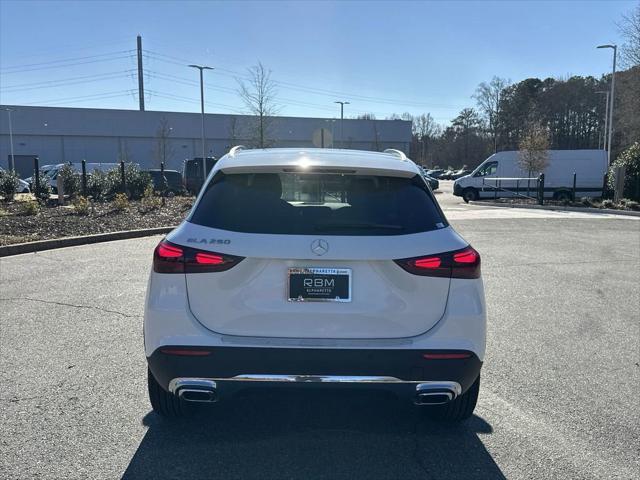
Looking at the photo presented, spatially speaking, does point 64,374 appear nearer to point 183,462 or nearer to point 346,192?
point 183,462

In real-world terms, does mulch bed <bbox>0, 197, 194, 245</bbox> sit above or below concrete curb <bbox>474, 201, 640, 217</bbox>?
above

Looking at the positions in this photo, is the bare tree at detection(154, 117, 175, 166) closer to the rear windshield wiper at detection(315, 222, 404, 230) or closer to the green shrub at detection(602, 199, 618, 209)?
the green shrub at detection(602, 199, 618, 209)

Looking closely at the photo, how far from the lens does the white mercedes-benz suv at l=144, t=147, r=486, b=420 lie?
9.62 feet

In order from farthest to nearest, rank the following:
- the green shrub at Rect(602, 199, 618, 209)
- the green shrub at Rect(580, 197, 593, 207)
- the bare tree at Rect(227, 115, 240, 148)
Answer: the bare tree at Rect(227, 115, 240, 148) → the green shrub at Rect(580, 197, 593, 207) → the green shrub at Rect(602, 199, 618, 209)

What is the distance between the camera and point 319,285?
2932mm

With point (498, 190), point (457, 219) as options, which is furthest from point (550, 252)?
point (498, 190)

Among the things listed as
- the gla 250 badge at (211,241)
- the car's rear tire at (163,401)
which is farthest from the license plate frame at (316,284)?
the car's rear tire at (163,401)

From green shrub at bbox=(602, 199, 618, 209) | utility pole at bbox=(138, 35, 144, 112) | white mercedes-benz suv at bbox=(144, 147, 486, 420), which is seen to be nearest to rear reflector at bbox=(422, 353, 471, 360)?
white mercedes-benz suv at bbox=(144, 147, 486, 420)

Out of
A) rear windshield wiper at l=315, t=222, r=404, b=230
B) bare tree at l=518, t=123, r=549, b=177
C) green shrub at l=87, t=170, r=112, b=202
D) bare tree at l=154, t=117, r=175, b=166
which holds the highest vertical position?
bare tree at l=154, t=117, r=175, b=166

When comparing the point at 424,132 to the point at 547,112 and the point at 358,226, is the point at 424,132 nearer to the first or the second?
the point at 547,112

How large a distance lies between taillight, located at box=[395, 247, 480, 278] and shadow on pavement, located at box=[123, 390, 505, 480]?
1089mm

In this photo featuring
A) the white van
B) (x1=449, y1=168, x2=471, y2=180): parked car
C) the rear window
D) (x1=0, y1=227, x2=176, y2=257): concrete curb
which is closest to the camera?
the rear window

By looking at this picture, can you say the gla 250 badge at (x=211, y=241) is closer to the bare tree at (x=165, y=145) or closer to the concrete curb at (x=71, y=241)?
the concrete curb at (x=71, y=241)

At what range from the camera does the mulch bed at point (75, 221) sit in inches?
465
